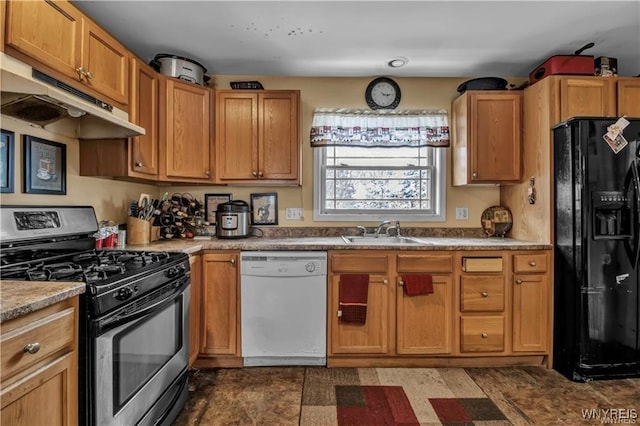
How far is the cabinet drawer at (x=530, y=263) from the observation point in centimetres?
239

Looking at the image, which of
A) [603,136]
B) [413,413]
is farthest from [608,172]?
[413,413]

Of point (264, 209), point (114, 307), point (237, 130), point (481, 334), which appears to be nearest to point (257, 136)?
point (237, 130)

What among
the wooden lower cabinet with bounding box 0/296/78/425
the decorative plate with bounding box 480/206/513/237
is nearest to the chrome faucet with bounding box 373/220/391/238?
the decorative plate with bounding box 480/206/513/237

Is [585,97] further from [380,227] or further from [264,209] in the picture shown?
[264,209]

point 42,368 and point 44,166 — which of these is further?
point 44,166

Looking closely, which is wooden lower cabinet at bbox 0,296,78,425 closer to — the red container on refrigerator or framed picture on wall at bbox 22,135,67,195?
framed picture on wall at bbox 22,135,67,195

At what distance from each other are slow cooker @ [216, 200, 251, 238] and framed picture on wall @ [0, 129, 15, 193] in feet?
4.17

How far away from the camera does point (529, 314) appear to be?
240 centimetres

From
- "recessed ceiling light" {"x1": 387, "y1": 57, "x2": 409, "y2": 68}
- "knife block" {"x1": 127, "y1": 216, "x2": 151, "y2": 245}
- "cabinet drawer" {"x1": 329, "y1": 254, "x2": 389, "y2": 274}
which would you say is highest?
"recessed ceiling light" {"x1": 387, "y1": 57, "x2": 409, "y2": 68}

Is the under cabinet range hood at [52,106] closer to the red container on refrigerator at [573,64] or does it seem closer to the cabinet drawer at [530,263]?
the cabinet drawer at [530,263]

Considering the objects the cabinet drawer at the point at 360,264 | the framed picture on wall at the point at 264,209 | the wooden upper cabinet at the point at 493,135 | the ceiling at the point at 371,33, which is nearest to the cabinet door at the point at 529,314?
the wooden upper cabinet at the point at 493,135

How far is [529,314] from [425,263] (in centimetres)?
85

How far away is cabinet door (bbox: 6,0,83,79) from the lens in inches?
53.9

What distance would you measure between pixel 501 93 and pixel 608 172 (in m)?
0.96
